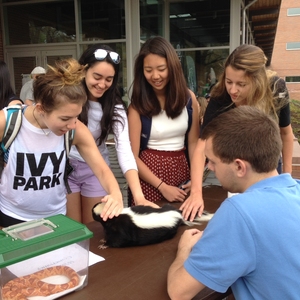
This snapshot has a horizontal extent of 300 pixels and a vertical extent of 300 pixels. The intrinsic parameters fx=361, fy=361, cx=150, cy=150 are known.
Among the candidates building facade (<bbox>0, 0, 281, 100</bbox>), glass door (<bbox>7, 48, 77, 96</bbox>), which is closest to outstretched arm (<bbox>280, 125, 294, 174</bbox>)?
building facade (<bbox>0, 0, 281, 100</bbox>)

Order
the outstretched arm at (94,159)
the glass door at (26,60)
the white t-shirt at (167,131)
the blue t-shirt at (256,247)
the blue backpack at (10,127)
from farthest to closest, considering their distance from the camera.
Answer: the glass door at (26,60), the white t-shirt at (167,131), the outstretched arm at (94,159), the blue backpack at (10,127), the blue t-shirt at (256,247)

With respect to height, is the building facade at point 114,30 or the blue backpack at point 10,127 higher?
the building facade at point 114,30

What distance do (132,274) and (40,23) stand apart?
31.2 feet

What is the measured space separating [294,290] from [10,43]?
10.1 meters

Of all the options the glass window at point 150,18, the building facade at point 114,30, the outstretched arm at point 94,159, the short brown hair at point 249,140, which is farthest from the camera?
the glass window at point 150,18

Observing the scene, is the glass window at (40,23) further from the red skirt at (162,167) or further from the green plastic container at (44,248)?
the green plastic container at (44,248)

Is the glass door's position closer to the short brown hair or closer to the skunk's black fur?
the skunk's black fur

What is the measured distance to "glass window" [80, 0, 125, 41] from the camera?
888cm

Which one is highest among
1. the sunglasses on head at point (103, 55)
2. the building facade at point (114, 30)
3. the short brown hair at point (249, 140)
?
the building facade at point (114, 30)

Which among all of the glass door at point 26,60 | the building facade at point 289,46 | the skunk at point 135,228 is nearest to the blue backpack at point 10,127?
the skunk at point 135,228

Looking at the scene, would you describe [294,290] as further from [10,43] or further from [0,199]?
[10,43]

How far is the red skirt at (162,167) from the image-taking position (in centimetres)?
247

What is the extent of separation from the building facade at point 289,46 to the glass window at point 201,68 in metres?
36.7

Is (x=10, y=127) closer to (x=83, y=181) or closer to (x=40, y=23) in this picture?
(x=83, y=181)
